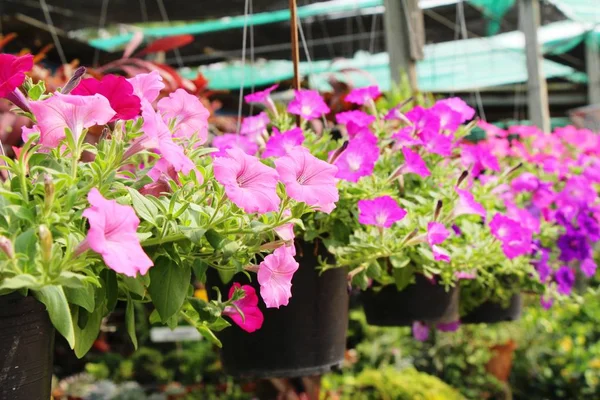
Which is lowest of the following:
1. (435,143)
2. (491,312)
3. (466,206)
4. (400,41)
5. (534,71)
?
(491,312)

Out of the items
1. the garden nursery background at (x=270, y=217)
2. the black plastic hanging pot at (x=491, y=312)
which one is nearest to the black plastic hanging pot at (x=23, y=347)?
the garden nursery background at (x=270, y=217)

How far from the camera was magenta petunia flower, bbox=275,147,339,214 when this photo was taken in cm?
66

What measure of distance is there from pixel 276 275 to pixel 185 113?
0.20m

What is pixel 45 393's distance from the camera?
62cm

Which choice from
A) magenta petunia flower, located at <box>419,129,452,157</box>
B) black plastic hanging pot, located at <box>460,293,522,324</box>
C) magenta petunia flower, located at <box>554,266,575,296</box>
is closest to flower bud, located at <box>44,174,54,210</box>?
magenta petunia flower, located at <box>419,129,452,157</box>

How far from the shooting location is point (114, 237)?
51cm

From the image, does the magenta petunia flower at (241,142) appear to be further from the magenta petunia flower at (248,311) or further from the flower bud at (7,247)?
the flower bud at (7,247)

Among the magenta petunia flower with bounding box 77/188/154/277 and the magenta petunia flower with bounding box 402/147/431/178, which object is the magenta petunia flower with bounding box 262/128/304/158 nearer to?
the magenta petunia flower with bounding box 402/147/431/178

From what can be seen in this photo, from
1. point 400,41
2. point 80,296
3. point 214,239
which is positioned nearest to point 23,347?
point 80,296

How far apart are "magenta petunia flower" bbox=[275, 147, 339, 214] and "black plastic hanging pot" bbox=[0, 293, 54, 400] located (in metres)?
0.23

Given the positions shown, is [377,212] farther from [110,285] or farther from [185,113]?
[110,285]

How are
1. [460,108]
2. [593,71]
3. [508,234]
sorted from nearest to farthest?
[508,234] < [460,108] < [593,71]

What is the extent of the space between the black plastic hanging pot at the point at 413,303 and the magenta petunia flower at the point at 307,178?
79cm

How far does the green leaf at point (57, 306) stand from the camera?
54cm
